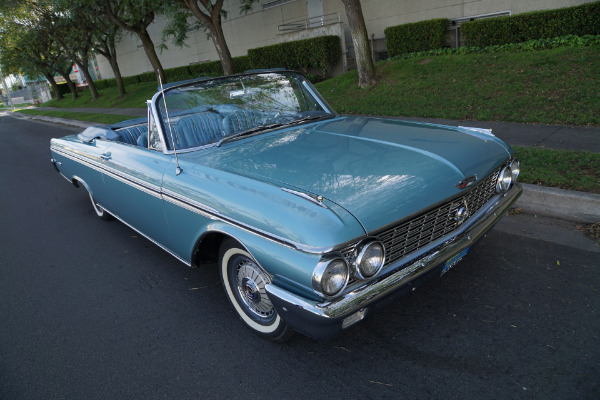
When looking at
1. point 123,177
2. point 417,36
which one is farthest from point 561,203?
point 417,36

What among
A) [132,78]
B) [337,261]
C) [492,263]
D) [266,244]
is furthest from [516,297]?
[132,78]

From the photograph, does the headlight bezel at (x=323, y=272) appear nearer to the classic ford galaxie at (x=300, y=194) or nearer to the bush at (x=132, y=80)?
the classic ford galaxie at (x=300, y=194)

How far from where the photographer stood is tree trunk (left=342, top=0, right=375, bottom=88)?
10.5m

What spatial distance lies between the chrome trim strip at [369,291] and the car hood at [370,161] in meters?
0.32

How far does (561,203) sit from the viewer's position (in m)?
4.28

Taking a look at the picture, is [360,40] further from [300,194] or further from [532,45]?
[300,194]

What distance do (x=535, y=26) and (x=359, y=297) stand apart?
1142cm

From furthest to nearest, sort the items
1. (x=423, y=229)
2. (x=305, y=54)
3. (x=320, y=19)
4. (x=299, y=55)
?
(x=320, y=19), (x=299, y=55), (x=305, y=54), (x=423, y=229)

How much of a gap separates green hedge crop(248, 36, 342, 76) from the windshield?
39.7 feet

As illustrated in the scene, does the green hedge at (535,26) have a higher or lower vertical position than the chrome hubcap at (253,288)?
higher

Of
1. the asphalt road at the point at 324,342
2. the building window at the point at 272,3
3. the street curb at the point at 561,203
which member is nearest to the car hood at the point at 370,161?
the asphalt road at the point at 324,342

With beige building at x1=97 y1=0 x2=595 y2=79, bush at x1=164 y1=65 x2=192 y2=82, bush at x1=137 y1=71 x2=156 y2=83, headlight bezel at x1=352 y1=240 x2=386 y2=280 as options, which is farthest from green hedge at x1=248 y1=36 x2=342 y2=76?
headlight bezel at x1=352 y1=240 x2=386 y2=280

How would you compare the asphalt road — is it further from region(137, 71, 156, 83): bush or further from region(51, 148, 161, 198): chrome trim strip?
region(137, 71, 156, 83): bush

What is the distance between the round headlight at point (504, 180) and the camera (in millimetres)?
3266
